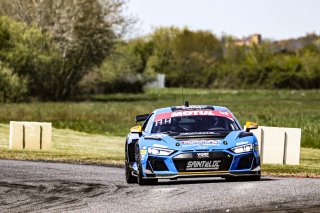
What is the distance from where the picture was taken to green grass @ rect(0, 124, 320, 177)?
77.3 feet

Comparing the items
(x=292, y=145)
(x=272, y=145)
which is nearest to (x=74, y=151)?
(x=272, y=145)

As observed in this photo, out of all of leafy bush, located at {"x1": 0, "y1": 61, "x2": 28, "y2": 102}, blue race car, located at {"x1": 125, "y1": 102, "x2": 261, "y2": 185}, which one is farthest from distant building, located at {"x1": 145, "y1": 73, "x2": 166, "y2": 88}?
blue race car, located at {"x1": 125, "y1": 102, "x2": 261, "y2": 185}

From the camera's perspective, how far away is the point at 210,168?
16062 millimetres

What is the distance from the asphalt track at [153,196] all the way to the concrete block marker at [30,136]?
15634 millimetres

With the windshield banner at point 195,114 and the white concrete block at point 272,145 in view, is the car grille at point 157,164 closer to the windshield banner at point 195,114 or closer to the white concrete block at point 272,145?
the windshield banner at point 195,114

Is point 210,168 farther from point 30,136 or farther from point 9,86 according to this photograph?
point 9,86

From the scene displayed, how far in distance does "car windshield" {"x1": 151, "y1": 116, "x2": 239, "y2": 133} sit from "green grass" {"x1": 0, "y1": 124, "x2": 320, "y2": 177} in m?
3.54

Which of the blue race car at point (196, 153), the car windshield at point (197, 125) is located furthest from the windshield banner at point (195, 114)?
the blue race car at point (196, 153)

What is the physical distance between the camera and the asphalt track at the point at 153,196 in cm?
1269

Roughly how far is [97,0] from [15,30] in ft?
34.9

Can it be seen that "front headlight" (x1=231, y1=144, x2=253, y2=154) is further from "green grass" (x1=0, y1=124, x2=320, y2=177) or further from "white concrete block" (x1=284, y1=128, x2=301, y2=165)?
"white concrete block" (x1=284, y1=128, x2=301, y2=165)

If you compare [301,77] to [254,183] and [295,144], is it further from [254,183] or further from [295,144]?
[254,183]

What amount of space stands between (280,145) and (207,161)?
12.0 metres

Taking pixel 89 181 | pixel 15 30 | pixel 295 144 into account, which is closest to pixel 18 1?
pixel 15 30
